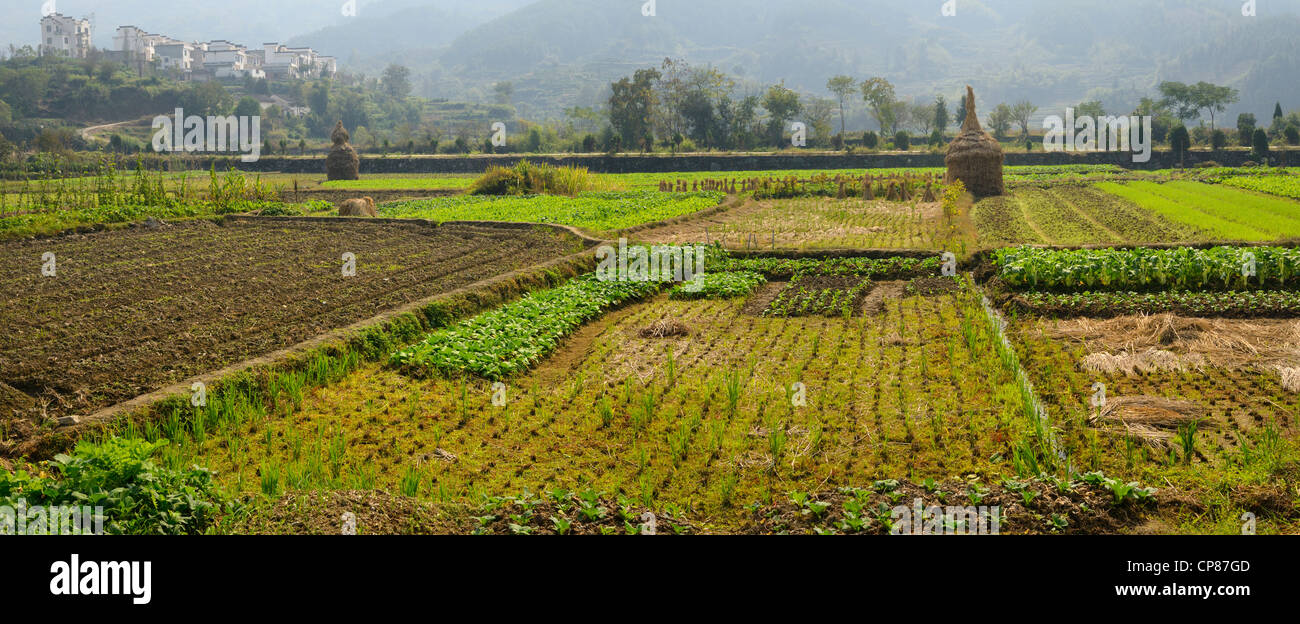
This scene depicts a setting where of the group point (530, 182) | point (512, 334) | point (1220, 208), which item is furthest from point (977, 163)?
point (512, 334)

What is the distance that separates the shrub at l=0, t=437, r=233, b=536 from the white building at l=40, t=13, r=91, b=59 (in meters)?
169

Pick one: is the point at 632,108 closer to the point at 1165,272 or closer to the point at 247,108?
the point at 247,108

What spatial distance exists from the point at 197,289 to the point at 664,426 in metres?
8.28

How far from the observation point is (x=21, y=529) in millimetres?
4789

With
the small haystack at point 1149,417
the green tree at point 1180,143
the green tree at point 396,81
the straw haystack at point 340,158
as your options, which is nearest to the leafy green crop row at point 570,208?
the straw haystack at point 340,158

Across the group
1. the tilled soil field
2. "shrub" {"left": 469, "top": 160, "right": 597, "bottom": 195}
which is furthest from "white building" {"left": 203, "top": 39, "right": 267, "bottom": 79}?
the tilled soil field

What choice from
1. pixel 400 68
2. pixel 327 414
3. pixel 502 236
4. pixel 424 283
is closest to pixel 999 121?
pixel 502 236

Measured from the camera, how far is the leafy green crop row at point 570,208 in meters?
23.8

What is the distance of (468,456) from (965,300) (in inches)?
343

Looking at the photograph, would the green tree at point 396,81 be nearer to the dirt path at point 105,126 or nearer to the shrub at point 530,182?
the dirt path at point 105,126

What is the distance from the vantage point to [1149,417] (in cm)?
813

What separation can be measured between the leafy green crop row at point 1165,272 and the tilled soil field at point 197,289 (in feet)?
26.9

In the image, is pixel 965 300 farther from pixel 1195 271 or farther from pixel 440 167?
pixel 440 167

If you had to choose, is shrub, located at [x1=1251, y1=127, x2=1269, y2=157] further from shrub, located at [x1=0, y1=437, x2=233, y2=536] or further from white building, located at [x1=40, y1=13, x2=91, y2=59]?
white building, located at [x1=40, y1=13, x2=91, y2=59]
